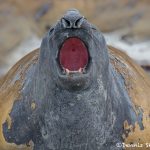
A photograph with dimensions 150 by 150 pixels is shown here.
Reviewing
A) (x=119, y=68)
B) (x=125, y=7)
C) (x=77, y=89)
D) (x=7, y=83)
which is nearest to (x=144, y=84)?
(x=119, y=68)

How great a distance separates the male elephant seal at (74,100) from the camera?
2.52m

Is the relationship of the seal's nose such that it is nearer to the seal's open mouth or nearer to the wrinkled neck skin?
the seal's open mouth

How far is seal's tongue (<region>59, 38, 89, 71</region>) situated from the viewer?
2510 millimetres

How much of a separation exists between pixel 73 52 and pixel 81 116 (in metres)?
0.36

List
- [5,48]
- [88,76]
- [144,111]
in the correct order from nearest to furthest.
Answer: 1. [88,76]
2. [144,111]
3. [5,48]

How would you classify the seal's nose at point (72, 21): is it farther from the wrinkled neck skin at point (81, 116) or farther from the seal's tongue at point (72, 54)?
the wrinkled neck skin at point (81, 116)

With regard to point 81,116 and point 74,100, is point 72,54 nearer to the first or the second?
point 74,100

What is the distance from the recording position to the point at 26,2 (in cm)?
622

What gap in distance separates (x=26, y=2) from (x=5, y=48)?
91 cm

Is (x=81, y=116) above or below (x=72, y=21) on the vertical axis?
below

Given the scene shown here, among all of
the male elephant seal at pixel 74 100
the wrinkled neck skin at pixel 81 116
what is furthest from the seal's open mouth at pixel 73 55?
the wrinkled neck skin at pixel 81 116

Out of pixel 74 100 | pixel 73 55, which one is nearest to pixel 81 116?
pixel 74 100

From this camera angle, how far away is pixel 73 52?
2520 millimetres

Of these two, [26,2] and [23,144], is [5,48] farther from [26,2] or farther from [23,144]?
[23,144]
